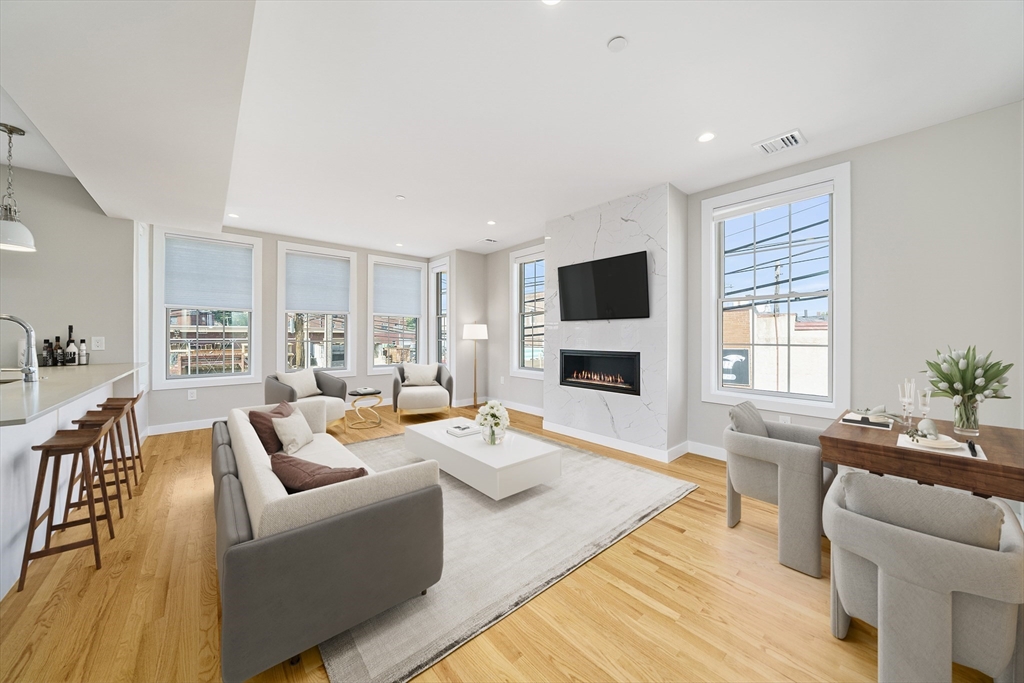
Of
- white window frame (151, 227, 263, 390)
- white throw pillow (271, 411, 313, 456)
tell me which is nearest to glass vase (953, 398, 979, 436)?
white throw pillow (271, 411, 313, 456)

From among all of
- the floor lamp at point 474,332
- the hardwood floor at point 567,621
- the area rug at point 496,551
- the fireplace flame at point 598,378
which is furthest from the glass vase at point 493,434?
the floor lamp at point 474,332

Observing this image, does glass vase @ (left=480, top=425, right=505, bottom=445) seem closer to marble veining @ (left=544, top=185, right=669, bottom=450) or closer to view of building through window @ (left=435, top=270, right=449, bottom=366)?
marble veining @ (left=544, top=185, right=669, bottom=450)

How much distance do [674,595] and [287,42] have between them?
3458mm

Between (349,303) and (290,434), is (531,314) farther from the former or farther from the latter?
(290,434)

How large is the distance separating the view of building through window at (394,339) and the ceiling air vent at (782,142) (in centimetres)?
584

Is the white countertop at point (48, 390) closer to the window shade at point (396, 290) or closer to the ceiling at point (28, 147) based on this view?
the ceiling at point (28, 147)

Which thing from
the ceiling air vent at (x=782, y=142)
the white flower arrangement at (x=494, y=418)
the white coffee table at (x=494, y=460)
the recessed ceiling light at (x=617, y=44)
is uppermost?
the ceiling air vent at (x=782, y=142)

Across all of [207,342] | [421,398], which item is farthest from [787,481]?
[207,342]

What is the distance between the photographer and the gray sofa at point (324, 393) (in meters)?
4.42

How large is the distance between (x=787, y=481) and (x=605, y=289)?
2705mm

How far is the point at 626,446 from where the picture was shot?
4.16 m

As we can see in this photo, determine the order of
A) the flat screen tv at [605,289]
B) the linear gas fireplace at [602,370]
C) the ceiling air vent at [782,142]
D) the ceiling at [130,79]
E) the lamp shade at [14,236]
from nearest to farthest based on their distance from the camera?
the ceiling at [130,79] → the lamp shade at [14,236] → the ceiling air vent at [782,142] → the flat screen tv at [605,289] → the linear gas fireplace at [602,370]

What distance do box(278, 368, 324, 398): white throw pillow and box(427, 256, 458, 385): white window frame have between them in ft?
7.58

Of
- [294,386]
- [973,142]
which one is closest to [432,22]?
[973,142]
